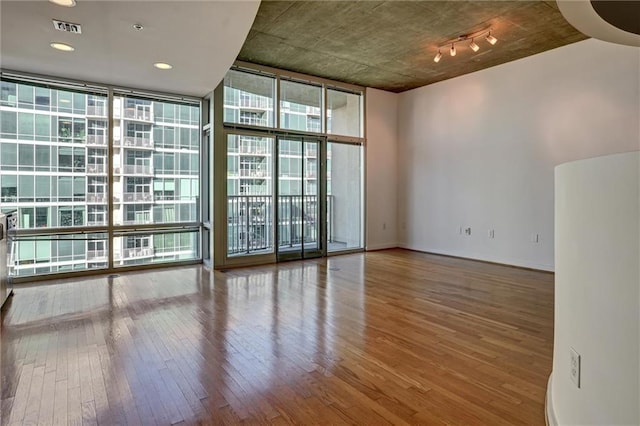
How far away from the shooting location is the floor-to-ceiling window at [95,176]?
15.8ft

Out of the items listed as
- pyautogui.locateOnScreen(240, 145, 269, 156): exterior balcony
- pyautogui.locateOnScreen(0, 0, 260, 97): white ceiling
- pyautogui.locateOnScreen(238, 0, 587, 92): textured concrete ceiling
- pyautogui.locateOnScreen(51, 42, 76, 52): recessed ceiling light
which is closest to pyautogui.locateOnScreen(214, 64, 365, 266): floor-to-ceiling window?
pyautogui.locateOnScreen(240, 145, 269, 156): exterior balcony

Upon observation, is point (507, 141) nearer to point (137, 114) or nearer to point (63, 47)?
point (137, 114)

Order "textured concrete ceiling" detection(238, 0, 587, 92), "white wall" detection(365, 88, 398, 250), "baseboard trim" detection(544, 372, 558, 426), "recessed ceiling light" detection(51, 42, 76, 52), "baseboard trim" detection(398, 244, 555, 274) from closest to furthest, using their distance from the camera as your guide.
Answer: "baseboard trim" detection(544, 372, 558, 426), "recessed ceiling light" detection(51, 42, 76, 52), "textured concrete ceiling" detection(238, 0, 587, 92), "baseboard trim" detection(398, 244, 555, 274), "white wall" detection(365, 88, 398, 250)

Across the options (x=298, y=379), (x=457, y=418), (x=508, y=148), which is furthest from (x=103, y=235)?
(x=508, y=148)

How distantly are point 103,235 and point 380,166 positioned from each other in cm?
497

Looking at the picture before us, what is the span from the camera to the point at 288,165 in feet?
21.3

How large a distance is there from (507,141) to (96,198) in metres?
6.12

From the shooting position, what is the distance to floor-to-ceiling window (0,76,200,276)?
4.83 metres

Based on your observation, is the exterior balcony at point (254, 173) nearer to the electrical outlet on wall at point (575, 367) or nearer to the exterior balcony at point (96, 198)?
the exterior balcony at point (96, 198)

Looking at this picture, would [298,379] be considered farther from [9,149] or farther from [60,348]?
[9,149]

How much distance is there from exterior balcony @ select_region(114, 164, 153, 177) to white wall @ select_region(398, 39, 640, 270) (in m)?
4.09

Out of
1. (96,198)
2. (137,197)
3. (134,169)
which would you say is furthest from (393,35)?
(96,198)

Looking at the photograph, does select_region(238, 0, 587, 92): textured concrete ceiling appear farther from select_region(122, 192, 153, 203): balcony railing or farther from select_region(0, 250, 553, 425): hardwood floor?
select_region(0, 250, 553, 425): hardwood floor

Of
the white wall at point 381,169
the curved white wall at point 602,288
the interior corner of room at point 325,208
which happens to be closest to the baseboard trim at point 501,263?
the interior corner of room at point 325,208
